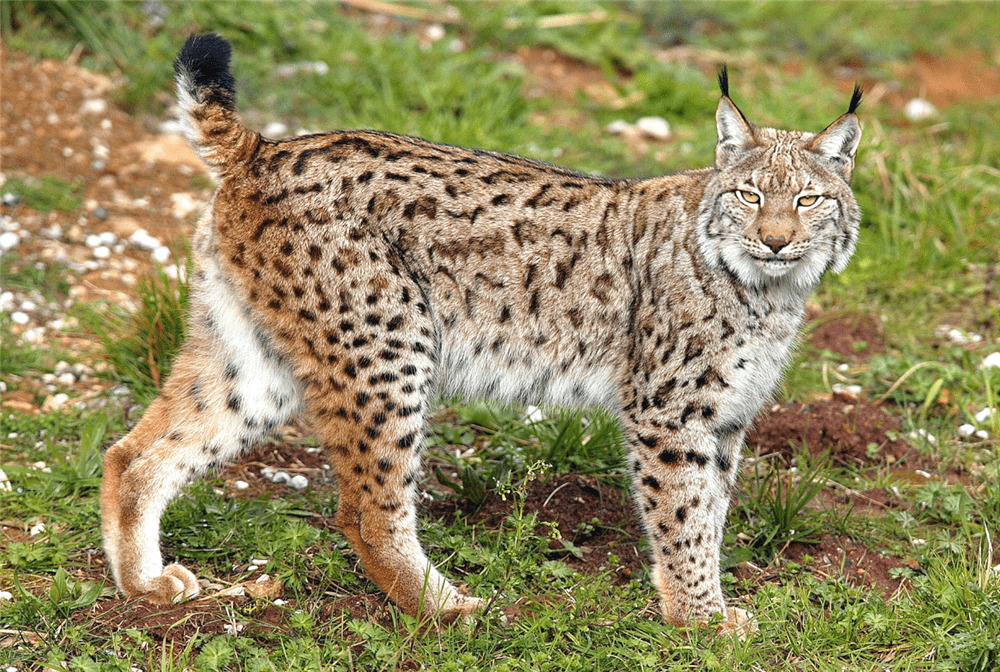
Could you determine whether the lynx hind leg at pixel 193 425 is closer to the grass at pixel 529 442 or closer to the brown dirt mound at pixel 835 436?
the grass at pixel 529 442

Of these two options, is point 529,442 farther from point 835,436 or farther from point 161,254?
point 161,254

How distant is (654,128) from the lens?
8070 mm

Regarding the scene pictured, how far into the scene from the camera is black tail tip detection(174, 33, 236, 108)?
4.18 meters

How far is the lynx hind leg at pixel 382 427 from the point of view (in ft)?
13.6

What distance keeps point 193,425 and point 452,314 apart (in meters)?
1.17

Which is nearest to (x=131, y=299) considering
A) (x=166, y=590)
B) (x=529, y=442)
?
(x=166, y=590)

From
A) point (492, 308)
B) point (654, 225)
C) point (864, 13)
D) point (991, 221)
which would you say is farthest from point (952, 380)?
point (864, 13)

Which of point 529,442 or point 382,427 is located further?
point 529,442

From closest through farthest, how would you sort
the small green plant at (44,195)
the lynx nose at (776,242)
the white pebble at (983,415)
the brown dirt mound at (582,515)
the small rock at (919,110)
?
the lynx nose at (776,242)
the brown dirt mound at (582,515)
the white pebble at (983,415)
the small green plant at (44,195)
the small rock at (919,110)

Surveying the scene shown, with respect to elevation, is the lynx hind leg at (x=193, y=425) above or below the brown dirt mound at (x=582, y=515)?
above

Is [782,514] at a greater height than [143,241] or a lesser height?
lesser

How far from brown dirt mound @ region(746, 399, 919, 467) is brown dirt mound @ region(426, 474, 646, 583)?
0.80 meters

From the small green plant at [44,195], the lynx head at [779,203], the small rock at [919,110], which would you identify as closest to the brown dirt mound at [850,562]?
the lynx head at [779,203]

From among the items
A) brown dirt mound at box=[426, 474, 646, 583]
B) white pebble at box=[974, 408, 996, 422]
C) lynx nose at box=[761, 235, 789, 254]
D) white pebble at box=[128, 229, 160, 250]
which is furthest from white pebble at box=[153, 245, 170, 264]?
white pebble at box=[974, 408, 996, 422]
